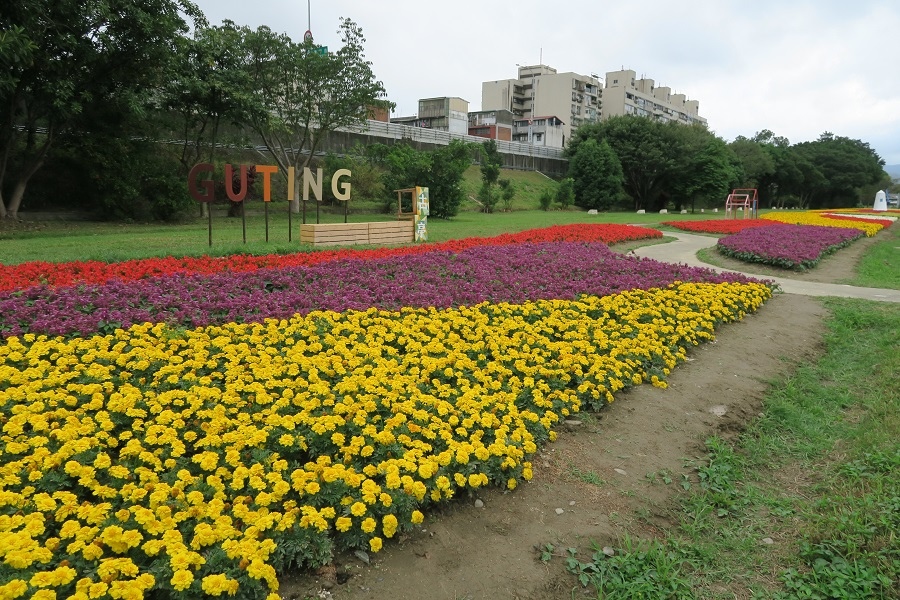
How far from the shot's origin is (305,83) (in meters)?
24.0

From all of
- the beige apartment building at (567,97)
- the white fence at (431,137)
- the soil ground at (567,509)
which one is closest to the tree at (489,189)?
the white fence at (431,137)

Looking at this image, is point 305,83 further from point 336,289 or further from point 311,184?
point 336,289

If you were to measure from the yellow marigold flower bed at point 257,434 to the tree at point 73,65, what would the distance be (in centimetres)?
1342

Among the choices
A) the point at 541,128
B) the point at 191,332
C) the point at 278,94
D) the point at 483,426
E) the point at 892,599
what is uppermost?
the point at 541,128

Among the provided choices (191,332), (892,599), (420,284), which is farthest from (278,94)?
(892,599)

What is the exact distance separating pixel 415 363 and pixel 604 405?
1.48 meters

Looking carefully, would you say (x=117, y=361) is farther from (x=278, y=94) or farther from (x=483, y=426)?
(x=278, y=94)

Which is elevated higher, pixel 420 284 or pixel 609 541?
pixel 420 284

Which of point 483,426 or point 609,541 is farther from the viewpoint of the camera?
point 483,426

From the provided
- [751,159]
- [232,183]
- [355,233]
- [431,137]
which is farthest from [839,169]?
[232,183]

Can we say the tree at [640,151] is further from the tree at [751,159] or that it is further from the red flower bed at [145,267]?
the red flower bed at [145,267]

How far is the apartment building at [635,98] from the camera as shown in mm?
82125

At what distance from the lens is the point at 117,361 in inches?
162

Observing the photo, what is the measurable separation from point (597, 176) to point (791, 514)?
39.7m
